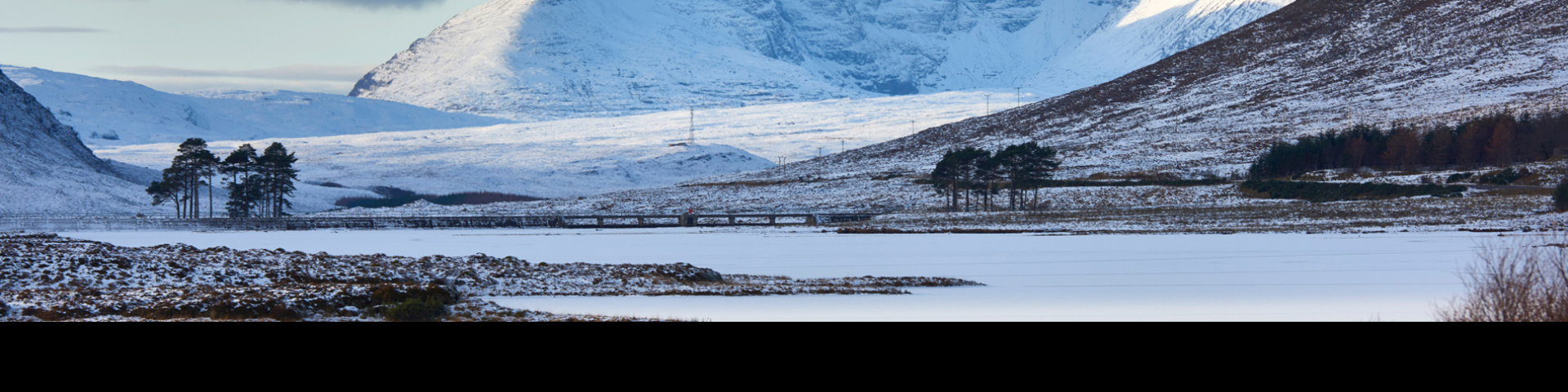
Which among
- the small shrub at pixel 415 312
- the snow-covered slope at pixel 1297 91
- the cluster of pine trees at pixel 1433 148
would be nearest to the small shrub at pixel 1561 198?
the cluster of pine trees at pixel 1433 148

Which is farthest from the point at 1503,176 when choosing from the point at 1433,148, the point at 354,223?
the point at 354,223

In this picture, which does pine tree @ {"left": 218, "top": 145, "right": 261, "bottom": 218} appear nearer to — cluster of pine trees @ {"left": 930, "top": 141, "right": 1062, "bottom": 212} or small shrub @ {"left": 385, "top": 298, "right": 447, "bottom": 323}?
cluster of pine trees @ {"left": 930, "top": 141, "right": 1062, "bottom": 212}

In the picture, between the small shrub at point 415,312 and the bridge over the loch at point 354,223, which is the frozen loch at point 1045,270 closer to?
the small shrub at point 415,312

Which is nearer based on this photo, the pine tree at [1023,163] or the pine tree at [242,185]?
the pine tree at [1023,163]

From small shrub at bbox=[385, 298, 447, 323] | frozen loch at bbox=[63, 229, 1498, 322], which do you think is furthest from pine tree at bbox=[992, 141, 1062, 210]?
small shrub at bbox=[385, 298, 447, 323]

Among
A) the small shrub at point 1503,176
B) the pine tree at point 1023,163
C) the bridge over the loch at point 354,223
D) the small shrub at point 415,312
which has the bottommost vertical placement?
the small shrub at point 415,312

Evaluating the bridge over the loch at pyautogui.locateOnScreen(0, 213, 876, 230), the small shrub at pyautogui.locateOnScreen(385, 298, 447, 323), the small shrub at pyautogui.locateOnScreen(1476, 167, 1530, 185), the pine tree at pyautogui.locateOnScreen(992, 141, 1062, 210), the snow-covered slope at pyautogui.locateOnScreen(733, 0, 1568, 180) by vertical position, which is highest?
the snow-covered slope at pyautogui.locateOnScreen(733, 0, 1568, 180)
